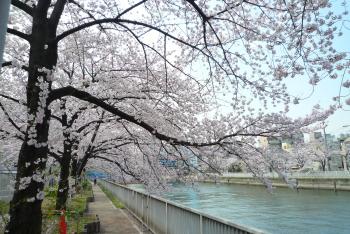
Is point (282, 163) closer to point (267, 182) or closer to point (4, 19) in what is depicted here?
point (267, 182)

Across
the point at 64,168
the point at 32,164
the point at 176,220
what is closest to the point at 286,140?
the point at 176,220

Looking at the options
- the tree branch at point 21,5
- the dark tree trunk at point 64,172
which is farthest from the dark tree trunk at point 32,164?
the dark tree trunk at point 64,172

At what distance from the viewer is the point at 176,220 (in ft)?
28.1

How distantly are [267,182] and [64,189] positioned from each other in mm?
7708

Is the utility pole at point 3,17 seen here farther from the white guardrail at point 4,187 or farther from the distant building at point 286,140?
the white guardrail at point 4,187

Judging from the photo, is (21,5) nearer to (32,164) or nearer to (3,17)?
(32,164)

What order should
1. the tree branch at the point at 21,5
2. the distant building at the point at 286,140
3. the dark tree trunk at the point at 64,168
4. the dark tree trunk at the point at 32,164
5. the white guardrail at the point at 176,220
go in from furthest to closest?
the dark tree trunk at the point at 64,168, the distant building at the point at 286,140, the tree branch at the point at 21,5, the white guardrail at the point at 176,220, the dark tree trunk at the point at 32,164

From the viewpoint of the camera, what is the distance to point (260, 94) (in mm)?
6762

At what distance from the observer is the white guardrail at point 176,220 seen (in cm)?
566

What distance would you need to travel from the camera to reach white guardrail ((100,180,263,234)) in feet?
18.6

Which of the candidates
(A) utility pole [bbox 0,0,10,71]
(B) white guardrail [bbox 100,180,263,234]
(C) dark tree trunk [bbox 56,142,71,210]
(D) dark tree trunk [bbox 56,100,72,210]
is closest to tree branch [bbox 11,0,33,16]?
(B) white guardrail [bbox 100,180,263,234]

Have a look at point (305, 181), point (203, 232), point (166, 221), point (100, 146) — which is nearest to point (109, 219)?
point (100, 146)

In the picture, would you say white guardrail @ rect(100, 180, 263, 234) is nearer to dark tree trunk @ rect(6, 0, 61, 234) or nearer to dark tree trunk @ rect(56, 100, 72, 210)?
dark tree trunk @ rect(6, 0, 61, 234)

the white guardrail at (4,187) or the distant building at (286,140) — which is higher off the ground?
the distant building at (286,140)
